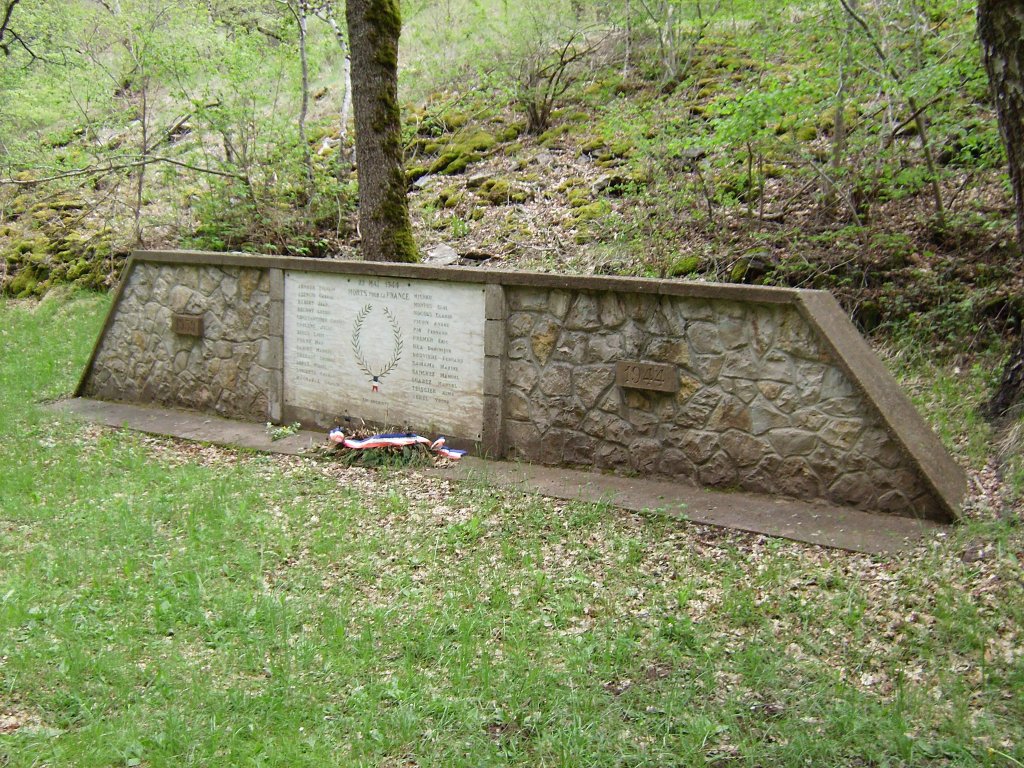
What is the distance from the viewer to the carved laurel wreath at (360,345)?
720cm

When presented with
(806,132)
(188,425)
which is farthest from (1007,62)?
(188,425)

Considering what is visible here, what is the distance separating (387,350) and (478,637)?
3501mm

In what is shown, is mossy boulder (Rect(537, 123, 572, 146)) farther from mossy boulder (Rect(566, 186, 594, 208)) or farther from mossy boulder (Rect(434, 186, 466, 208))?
mossy boulder (Rect(566, 186, 594, 208))

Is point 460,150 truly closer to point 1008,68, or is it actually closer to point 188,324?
point 188,324

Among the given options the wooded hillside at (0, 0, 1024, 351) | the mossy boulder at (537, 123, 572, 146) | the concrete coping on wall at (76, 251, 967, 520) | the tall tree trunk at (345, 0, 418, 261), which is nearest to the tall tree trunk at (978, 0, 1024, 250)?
the concrete coping on wall at (76, 251, 967, 520)

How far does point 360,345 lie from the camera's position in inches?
292

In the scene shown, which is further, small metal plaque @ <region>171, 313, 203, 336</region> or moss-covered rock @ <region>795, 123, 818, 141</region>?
moss-covered rock @ <region>795, 123, 818, 141</region>

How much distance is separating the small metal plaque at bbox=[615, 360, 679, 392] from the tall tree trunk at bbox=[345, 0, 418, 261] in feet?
12.3

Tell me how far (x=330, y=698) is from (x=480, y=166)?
10695 millimetres

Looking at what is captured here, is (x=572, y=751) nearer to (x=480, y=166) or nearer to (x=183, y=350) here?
(x=183, y=350)

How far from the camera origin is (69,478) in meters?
6.62

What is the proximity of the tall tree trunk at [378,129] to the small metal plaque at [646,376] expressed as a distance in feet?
12.3

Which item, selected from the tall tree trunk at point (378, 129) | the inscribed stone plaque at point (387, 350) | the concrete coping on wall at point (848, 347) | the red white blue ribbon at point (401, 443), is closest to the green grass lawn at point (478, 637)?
the concrete coping on wall at point (848, 347)

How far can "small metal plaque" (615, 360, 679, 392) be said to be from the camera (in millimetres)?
6027
